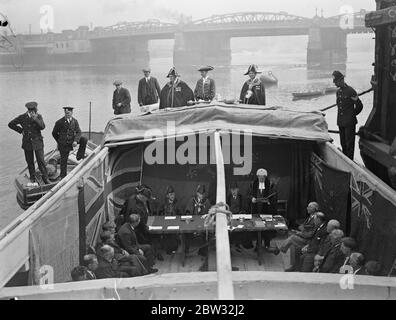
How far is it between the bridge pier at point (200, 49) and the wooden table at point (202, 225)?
223 ft

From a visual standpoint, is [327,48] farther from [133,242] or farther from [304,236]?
[133,242]

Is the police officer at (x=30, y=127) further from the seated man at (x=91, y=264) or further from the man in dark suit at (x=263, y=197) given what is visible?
the seated man at (x=91, y=264)

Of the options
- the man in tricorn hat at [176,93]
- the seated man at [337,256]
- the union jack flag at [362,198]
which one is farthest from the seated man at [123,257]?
the man in tricorn hat at [176,93]

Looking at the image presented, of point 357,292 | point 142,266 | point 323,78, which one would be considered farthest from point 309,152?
point 323,78

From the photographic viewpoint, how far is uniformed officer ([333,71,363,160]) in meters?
9.49

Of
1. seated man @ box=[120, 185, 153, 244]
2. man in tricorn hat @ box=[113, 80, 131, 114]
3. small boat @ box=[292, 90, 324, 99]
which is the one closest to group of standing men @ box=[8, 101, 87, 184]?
man in tricorn hat @ box=[113, 80, 131, 114]

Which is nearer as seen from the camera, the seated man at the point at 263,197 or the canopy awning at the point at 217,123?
the seated man at the point at 263,197

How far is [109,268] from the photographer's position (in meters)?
5.41

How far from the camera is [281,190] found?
8.70m

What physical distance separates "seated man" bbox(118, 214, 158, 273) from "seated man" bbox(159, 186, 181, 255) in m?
0.63

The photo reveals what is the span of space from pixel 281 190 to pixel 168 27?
67.2 meters

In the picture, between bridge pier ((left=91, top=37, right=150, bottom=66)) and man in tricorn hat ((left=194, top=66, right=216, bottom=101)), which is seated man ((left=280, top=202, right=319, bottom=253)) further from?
bridge pier ((left=91, top=37, right=150, bottom=66))

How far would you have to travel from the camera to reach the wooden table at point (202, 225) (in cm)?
677
